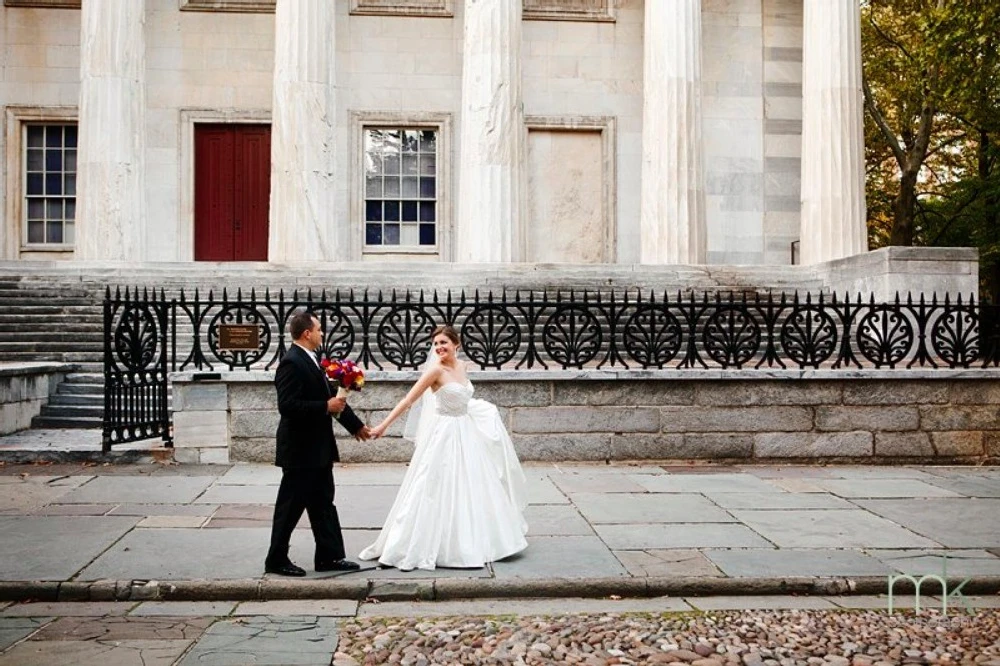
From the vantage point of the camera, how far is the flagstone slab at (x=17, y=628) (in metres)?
5.24

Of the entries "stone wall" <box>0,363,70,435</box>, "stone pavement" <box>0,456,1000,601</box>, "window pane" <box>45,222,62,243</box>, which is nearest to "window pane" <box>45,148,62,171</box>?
"window pane" <box>45,222,62,243</box>

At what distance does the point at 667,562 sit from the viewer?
6.80 metres

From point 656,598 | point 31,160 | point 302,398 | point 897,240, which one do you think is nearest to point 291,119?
point 31,160

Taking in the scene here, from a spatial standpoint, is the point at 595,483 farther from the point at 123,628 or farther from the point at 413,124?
the point at 413,124

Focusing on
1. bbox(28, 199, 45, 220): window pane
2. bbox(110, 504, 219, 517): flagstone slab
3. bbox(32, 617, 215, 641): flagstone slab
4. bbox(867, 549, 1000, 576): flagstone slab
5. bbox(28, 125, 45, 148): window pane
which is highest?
bbox(28, 125, 45, 148): window pane

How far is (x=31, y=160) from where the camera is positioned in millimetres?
23109

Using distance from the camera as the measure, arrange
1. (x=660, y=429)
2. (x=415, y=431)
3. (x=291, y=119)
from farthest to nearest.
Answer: (x=291, y=119), (x=660, y=429), (x=415, y=431)

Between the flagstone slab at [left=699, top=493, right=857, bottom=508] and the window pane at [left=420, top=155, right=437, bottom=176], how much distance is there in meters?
15.8

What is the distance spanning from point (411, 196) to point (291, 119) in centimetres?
516

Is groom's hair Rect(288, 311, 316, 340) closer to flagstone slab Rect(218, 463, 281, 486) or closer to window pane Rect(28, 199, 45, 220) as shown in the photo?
flagstone slab Rect(218, 463, 281, 486)

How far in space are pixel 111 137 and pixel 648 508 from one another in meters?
14.6

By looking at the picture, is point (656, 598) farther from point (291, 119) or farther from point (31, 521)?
point (291, 119)

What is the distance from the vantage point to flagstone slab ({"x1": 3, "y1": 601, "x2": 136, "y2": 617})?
5816 millimetres

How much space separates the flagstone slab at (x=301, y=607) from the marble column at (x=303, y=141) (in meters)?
13.0
